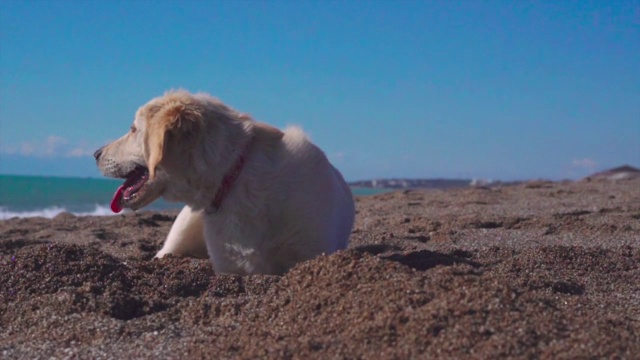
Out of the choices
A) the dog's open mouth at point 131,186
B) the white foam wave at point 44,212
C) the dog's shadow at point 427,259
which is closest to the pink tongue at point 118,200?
the dog's open mouth at point 131,186

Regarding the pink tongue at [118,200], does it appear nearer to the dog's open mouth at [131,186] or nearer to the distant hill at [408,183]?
the dog's open mouth at [131,186]

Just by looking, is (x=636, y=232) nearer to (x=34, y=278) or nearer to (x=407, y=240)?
(x=407, y=240)

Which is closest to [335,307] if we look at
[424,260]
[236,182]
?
[424,260]

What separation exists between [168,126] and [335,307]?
6.06ft

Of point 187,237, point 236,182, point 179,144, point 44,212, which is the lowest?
point 187,237

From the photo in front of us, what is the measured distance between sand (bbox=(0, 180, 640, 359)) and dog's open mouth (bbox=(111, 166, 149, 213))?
18.1 inches

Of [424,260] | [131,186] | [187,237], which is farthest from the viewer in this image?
[187,237]

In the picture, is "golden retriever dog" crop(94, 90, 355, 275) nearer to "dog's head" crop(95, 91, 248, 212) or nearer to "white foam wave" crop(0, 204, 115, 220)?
"dog's head" crop(95, 91, 248, 212)

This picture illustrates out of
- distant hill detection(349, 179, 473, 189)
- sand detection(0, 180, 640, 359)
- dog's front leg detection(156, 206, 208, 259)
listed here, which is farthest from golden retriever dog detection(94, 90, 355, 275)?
distant hill detection(349, 179, 473, 189)

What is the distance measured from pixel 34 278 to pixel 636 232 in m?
5.09

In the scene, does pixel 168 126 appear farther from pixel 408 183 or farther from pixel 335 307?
pixel 408 183

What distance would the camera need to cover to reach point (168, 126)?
4254mm

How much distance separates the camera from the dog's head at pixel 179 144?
4285 millimetres

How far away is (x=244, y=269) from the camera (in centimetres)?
440
